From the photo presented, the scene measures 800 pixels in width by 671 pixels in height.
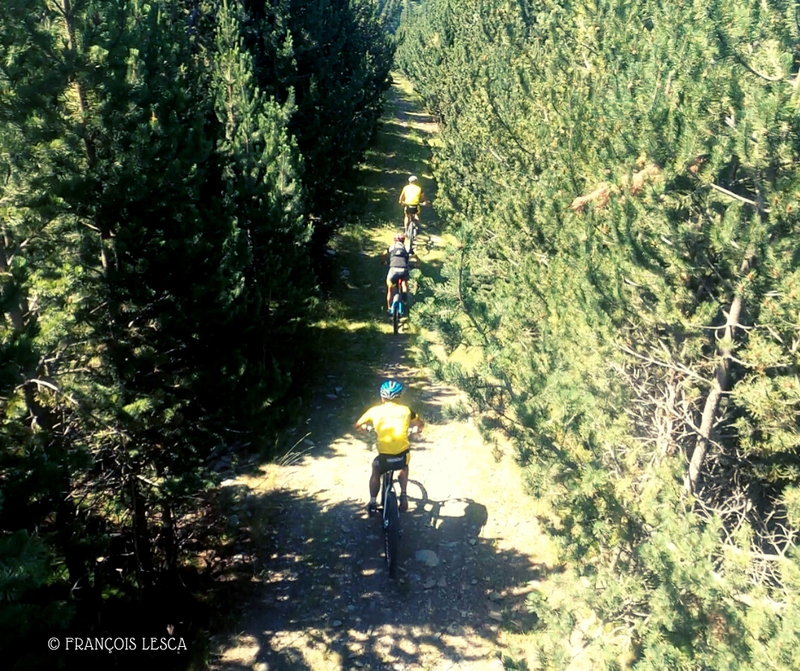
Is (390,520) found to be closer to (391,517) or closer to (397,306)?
(391,517)

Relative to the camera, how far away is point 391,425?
7082 millimetres

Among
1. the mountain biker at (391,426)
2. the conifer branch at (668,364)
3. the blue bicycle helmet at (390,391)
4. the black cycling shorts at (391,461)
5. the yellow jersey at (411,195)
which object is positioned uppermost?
the yellow jersey at (411,195)

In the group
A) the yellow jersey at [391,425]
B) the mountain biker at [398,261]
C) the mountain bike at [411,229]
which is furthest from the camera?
the mountain bike at [411,229]

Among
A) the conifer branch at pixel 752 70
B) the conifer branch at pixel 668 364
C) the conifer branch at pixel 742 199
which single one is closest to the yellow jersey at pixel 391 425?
the conifer branch at pixel 668 364

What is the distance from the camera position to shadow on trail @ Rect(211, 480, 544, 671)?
257 inches

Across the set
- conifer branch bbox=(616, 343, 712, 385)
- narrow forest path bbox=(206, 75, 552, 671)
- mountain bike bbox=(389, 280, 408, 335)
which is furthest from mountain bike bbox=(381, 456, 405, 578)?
mountain bike bbox=(389, 280, 408, 335)

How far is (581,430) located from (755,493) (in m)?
1.96

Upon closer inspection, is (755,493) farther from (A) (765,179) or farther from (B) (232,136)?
(B) (232,136)

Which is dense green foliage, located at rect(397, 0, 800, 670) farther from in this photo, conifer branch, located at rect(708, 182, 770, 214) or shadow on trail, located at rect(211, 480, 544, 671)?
shadow on trail, located at rect(211, 480, 544, 671)

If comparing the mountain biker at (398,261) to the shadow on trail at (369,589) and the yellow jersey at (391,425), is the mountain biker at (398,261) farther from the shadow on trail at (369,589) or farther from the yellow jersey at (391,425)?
the yellow jersey at (391,425)

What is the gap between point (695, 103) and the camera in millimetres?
4277

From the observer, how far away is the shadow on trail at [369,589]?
6.54 m

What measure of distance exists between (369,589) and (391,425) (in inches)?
83.7

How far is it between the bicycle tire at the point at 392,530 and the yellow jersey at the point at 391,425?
57 cm
